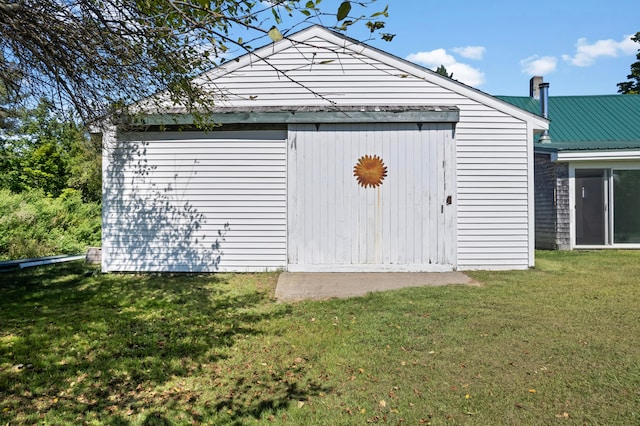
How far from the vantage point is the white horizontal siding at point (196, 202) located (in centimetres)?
813

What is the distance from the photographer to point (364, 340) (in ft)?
13.8

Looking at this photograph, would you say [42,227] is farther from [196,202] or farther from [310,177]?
[310,177]

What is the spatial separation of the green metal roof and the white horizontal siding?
775 centimetres

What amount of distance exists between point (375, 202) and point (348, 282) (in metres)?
1.72

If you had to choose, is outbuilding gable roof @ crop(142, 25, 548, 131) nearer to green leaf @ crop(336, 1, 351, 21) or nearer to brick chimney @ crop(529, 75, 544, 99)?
green leaf @ crop(336, 1, 351, 21)

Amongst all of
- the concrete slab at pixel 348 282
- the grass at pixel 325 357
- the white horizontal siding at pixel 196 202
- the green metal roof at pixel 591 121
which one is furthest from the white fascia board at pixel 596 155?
the white horizontal siding at pixel 196 202

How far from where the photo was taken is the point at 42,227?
11922 mm

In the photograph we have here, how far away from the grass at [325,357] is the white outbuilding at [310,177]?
1712 millimetres

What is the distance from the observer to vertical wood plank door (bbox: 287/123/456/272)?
7945mm

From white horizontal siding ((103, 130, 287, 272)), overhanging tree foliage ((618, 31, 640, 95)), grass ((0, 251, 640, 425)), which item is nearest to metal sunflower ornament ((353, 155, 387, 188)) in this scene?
white horizontal siding ((103, 130, 287, 272))

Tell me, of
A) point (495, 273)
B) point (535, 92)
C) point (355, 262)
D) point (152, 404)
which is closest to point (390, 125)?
point (355, 262)

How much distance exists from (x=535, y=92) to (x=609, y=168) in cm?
541

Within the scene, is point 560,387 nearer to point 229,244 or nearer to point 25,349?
point 25,349

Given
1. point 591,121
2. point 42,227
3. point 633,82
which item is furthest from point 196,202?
point 633,82
